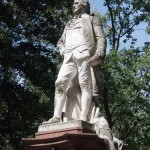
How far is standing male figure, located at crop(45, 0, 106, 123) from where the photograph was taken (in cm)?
883

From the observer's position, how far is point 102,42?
924 cm

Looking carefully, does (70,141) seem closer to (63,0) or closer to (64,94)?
(64,94)

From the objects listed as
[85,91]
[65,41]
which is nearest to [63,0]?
[65,41]

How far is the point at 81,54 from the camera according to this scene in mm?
9078

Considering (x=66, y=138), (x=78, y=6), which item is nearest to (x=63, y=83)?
(x=66, y=138)

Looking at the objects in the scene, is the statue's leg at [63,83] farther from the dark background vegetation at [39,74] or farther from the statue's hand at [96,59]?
the dark background vegetation at [39,74]

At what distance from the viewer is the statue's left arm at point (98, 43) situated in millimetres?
8992

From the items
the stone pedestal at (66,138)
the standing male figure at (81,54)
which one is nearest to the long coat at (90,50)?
the standing male figure at (81,54)

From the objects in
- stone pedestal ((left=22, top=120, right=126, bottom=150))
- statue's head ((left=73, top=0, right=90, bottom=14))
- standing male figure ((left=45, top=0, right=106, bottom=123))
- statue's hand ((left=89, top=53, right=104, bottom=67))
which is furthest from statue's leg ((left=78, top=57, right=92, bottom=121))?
statue's head ((left=73, top=0, right=90, bottom=14))

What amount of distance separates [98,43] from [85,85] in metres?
1.03

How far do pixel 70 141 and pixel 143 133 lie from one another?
49.0 feet

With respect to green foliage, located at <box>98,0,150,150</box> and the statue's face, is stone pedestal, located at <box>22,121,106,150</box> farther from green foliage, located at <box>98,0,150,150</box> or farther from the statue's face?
green foliage, located at <box>98,0,150,150</box>

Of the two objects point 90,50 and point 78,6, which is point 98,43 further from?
point 78,6

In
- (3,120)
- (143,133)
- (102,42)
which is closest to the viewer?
(102,42)
